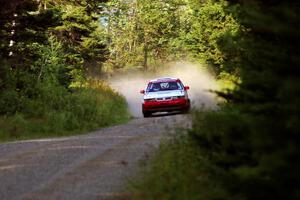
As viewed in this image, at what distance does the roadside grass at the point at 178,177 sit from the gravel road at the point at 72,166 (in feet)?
1.88

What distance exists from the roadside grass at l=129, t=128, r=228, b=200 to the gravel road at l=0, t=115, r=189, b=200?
575mm

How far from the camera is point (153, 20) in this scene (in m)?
79.9

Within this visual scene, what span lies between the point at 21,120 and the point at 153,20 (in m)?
59.8

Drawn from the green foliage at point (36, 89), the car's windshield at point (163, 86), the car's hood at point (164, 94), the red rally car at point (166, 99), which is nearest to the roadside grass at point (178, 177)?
the green foliage at point (36, 89)

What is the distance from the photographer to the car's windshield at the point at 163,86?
28.9 meters

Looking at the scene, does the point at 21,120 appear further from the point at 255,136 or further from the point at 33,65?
the point at 255,136

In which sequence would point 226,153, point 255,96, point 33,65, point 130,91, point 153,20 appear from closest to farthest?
point 255,96
point 226,153
point 33,65
point 130,91
point 153,20

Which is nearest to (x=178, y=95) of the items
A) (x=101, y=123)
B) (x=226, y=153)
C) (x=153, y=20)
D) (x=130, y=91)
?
(x=101, y=123)

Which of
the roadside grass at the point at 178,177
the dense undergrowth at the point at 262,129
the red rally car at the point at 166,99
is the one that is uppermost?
the dense undergrowth at the point at 262,129

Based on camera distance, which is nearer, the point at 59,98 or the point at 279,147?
the point at 279,147

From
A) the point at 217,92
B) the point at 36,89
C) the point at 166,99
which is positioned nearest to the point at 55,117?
the point at 36,89

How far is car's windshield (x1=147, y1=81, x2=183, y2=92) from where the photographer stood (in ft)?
94.7

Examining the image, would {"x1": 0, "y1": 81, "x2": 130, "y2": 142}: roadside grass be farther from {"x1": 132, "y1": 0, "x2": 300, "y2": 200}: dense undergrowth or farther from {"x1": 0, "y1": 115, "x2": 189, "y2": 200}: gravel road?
{"x1": 132, "y1": 0, "x2": 300, "y2": 200}: dense undergrowth

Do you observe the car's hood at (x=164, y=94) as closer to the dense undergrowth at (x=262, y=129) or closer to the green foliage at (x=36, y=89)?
the green foliage at (x=36, y=89)
